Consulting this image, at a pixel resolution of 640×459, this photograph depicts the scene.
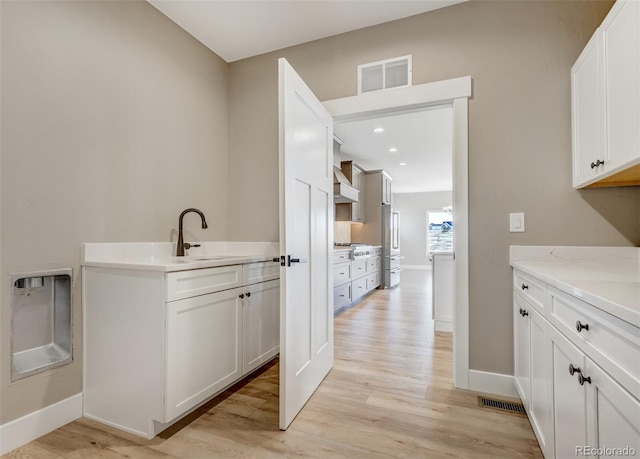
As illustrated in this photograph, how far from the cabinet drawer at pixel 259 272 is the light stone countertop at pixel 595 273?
174 centimetres

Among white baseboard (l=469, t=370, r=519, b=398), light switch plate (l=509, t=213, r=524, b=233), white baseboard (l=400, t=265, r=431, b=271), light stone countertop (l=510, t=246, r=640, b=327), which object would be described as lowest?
white baseboard (l=400, t=265, r=431, b=271)

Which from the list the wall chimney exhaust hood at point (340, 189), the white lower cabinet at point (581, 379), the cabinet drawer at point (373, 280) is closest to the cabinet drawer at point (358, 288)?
the cabinet drawer at point (373, 280)

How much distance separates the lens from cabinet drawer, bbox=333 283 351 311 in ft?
13.7

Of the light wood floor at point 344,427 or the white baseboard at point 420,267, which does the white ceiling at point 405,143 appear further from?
the white baseboard at point 420,267

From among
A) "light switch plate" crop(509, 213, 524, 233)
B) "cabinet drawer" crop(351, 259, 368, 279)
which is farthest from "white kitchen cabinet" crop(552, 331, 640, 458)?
"cabinet drawer" crop(351, 259, 368, 279)

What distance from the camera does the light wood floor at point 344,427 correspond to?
1.52 meters

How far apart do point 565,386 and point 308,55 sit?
276 cm

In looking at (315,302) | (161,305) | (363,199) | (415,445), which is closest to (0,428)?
(161,305)

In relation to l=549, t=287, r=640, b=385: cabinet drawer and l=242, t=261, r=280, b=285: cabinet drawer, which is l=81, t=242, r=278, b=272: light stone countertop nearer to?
l=242, t=261, r=280, b=285: cabinet drawer

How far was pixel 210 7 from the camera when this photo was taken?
2270mm

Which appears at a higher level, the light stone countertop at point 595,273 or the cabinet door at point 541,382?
the light stone countertop at point 595,273

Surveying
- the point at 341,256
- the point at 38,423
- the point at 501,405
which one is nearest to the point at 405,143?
the point at 341,256

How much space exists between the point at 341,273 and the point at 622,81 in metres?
3.42

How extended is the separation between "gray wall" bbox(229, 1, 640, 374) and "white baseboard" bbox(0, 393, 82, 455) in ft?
8.22
